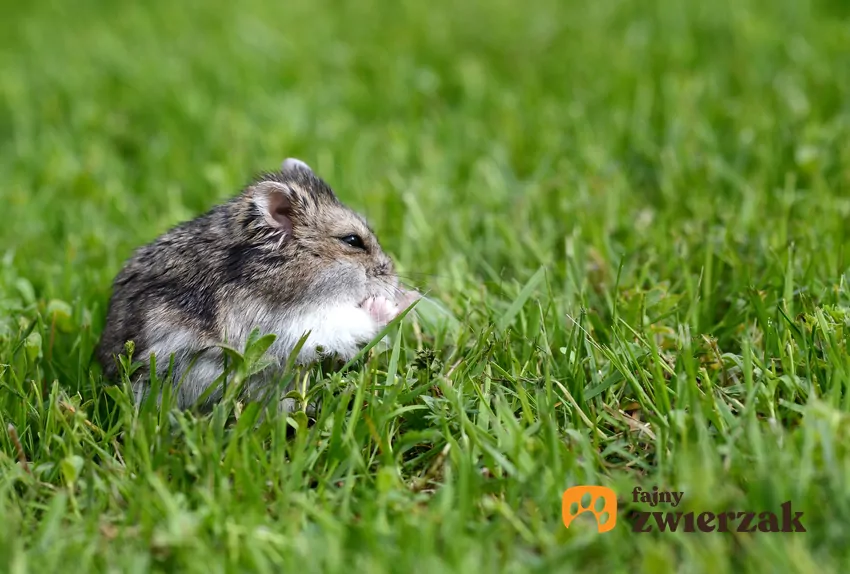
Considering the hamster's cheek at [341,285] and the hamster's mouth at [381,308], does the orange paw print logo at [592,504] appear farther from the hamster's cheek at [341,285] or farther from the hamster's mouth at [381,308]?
the hamster's cheek at [341,285]

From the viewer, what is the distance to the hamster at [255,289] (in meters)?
3.72

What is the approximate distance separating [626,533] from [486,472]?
0.57 m

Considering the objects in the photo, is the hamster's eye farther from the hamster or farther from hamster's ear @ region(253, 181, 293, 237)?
hamster's ear @ region(253, 181, 293, 237)

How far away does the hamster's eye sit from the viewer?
4.18 m

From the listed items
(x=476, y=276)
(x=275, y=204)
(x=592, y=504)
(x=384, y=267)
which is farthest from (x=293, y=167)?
(x=592, y=504)

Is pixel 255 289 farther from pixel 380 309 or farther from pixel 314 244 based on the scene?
pixel 380 309

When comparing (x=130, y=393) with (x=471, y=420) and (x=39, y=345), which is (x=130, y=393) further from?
(x=471, y=420)

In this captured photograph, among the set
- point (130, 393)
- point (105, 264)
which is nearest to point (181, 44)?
point (105, 264)

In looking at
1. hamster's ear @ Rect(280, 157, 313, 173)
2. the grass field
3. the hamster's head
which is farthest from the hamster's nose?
hamster's ear @ Rect(280, 157, 313, 173)

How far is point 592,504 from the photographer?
2967mm

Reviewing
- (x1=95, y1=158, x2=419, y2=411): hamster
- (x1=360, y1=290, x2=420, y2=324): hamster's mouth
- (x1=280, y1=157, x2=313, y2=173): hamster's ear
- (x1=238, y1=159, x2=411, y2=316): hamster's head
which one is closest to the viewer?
(x1=95, y1=158, x2=419, y2=411): hamster

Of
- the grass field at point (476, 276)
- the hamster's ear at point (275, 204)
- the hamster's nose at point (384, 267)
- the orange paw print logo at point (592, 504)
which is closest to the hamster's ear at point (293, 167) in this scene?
the hamster's ear at point (275, 204)

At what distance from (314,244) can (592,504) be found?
67.4 inches

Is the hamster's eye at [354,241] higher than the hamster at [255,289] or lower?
higher
